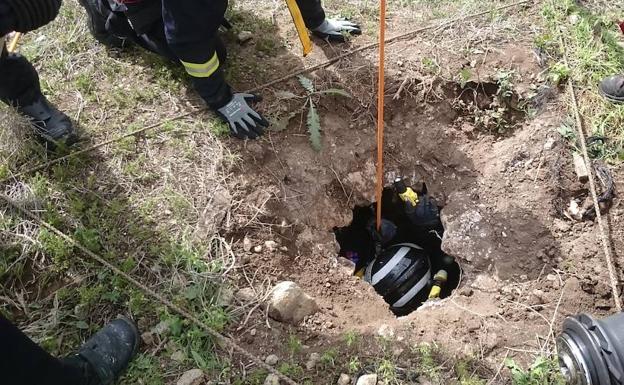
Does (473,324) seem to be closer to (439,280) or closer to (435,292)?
(435,292)

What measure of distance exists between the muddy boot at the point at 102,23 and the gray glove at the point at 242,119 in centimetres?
79

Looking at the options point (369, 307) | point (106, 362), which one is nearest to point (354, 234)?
point (369, 307)

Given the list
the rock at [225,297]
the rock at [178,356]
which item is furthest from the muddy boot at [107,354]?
the rock at [225,297]

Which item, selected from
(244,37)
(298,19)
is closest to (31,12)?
(298,19)

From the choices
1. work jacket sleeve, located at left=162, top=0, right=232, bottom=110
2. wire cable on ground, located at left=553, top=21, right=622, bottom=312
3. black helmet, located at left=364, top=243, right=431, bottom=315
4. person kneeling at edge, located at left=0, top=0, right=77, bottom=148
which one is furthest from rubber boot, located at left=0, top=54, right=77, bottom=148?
wire cable on ground, located at left=553, top=21, right=622, bottom=312

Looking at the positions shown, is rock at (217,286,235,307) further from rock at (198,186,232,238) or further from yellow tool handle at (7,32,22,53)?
yellow tool handle at (7,32,22,53)

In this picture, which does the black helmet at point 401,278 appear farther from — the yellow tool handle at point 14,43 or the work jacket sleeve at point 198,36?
the yellow tool handle at point 14,43

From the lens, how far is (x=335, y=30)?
332 cm

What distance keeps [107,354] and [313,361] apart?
817mm

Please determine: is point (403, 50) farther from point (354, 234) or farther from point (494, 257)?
point (494, 257)

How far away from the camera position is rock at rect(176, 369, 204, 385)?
2109 mm

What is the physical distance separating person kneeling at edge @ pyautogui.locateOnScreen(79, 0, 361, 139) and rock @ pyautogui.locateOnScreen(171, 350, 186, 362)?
118 cm

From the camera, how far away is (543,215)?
2662 mm

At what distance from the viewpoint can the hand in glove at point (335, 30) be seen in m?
3.29
